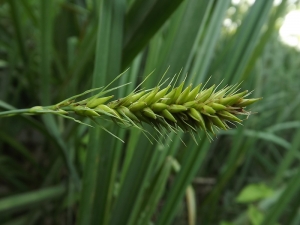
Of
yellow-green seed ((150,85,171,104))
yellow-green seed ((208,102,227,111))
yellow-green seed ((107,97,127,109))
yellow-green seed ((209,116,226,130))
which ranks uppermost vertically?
yellow-green seed ((107,97,127,109))

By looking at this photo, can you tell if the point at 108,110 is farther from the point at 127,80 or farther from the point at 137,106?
the point at 127,80

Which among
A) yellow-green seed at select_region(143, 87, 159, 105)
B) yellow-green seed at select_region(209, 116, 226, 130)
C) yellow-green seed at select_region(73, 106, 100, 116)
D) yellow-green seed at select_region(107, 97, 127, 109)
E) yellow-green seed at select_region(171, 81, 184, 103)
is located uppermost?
yellow-green seed at select_region(73, 106, 100, 116)

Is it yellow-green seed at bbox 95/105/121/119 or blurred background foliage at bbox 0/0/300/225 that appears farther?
blurred background foliage at bbox 0/0/300/225

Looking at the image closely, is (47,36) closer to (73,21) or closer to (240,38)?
(240,38)

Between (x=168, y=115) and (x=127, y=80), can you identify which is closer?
(x=168, y=115)

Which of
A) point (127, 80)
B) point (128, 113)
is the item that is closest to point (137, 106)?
point (128, 113)

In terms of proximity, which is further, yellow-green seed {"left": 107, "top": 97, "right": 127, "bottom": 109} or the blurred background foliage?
the blurred background foliage

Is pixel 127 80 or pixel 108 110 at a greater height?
pixel 127 80

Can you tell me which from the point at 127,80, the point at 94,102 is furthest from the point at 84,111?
the point at 127,80

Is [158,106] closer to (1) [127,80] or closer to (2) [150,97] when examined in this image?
(2) [150,97]

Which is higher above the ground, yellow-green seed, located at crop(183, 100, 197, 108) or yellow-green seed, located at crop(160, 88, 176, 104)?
yellow-green seed, located at crop(160, 88, 176, 104)
